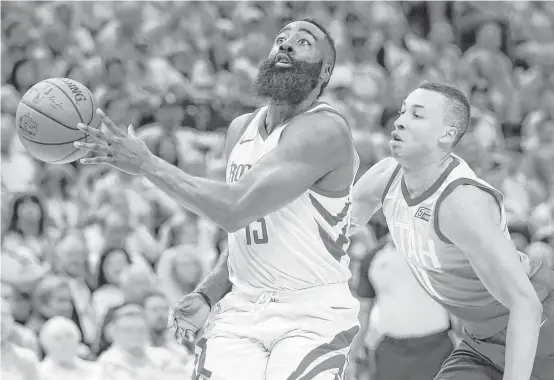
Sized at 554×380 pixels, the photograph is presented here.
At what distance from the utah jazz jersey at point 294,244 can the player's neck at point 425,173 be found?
33 centimetres

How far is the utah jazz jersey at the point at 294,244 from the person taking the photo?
11.9 feet

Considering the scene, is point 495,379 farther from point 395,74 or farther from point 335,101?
point 395,74

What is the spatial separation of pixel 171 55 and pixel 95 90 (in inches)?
49.3

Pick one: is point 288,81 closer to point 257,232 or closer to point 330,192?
point 330,192

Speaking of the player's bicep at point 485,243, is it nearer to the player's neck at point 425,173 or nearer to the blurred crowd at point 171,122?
the player's neck at point 425,173

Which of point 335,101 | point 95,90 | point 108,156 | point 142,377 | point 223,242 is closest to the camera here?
point 108,156

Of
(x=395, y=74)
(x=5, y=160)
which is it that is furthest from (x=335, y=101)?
(x=5, y=160)

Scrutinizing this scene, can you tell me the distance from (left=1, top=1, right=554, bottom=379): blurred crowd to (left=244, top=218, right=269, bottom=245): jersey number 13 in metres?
2.06

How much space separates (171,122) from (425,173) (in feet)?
16.8

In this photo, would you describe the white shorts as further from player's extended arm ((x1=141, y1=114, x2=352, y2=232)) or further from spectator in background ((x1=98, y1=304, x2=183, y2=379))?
spectator in background ((x1=98, y1=304, x2=183, y2=379))

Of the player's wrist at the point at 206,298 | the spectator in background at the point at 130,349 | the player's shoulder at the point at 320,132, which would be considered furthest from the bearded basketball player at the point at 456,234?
the spectator in background at the point at 130,349

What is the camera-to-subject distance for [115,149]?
3252mm

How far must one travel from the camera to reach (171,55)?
986cm

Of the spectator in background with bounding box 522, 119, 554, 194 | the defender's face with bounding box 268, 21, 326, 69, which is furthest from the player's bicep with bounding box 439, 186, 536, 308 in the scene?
the spectator in background with bounding box 522, 119, 554, 194
